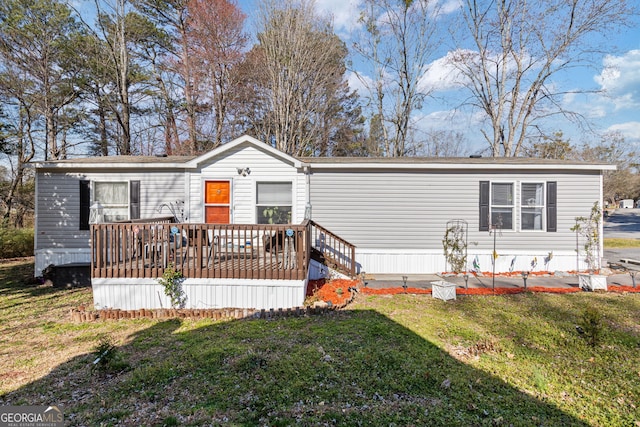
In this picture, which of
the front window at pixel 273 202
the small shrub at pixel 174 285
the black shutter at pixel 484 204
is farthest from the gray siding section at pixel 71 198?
the black shutter at pixel 484 204

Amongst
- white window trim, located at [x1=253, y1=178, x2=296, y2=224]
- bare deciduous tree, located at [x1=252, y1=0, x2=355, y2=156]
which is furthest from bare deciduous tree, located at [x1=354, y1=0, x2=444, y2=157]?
white window trim, located at [x1=253, y1=178, x2=296, y2=224]

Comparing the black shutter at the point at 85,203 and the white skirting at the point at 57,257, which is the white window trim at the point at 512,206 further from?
the white skirting at the point at 57,257

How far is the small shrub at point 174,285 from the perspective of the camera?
5.50 m

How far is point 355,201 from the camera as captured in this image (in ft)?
28.3

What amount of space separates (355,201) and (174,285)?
5279 millimetres

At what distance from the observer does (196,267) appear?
562 centimetres

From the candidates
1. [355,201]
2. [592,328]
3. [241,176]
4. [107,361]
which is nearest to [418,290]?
[592,328]

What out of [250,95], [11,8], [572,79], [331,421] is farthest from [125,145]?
[572,79]

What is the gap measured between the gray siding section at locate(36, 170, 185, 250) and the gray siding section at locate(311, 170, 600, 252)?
4501mm

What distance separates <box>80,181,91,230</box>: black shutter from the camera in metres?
8.39

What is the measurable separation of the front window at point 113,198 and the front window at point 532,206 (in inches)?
467

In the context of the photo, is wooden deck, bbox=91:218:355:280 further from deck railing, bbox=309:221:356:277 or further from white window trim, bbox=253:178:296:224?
white window trim, bbox=253:178:296:224

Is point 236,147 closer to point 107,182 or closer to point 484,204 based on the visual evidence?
point 107,182

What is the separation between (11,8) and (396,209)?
68.1 ft
